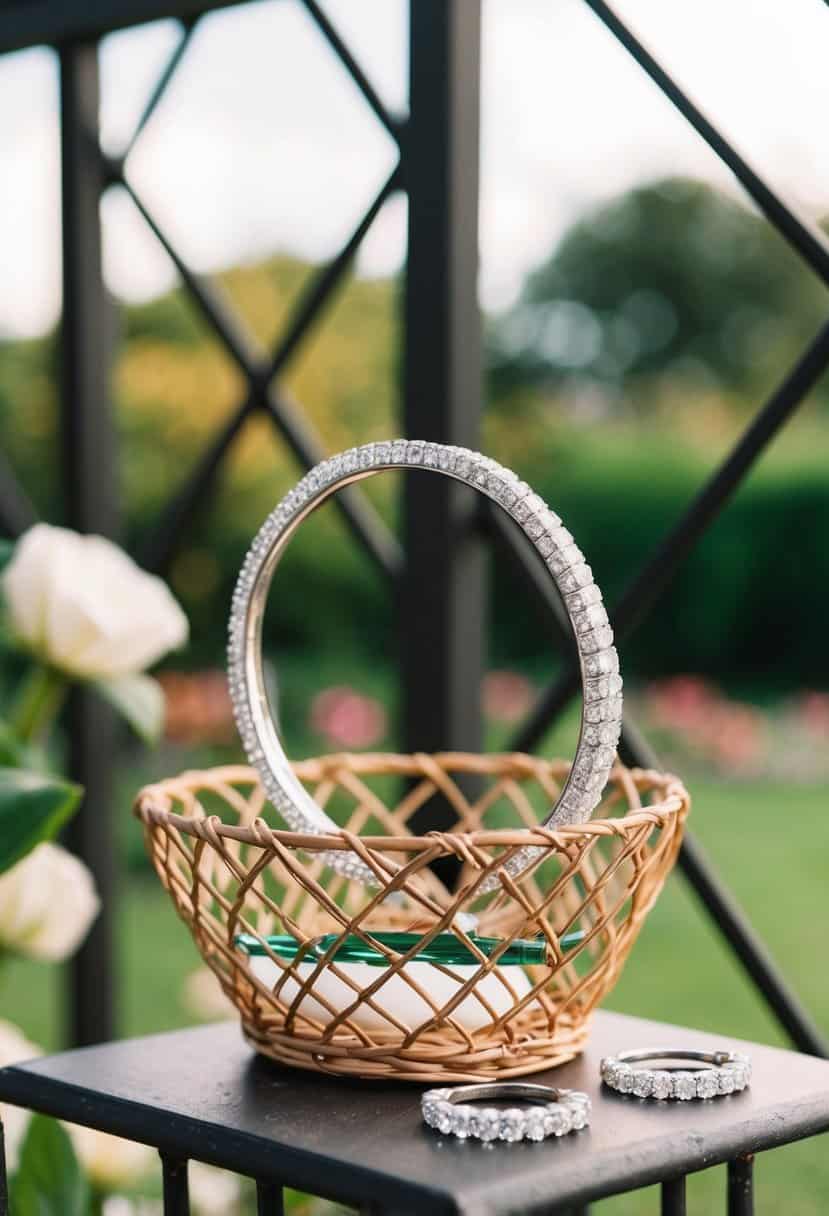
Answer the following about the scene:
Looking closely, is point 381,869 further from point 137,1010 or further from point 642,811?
point 137,1010

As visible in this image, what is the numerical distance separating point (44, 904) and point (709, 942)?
2.82 m

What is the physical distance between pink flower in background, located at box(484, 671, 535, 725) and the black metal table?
11.5ft

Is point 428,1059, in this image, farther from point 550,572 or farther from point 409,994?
point 550,572

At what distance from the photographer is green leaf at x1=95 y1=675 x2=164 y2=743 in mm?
1090

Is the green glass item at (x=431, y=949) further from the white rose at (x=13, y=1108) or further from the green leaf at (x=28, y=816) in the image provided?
the white rose at (x=13, y=1108)

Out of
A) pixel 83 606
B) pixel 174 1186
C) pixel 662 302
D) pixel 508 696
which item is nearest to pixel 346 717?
pixel 508 696

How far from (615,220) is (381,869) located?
448cm

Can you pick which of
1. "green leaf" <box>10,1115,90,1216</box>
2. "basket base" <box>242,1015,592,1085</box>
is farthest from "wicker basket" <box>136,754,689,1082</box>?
"green leaf" <box>10,1115,90,1216</box>

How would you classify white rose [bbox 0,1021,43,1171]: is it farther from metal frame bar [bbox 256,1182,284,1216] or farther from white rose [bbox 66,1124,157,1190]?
metal frame bar [bbox 256,1182,284,1216]

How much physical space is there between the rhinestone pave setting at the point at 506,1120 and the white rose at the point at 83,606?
0.48 meters

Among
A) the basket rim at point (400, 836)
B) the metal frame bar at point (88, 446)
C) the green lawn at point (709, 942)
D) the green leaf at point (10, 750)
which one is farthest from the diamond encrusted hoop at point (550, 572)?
the green lawn at point (709, 942)

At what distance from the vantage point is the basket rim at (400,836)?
58cm

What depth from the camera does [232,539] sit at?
13.4 feet

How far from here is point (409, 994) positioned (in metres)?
0.64
